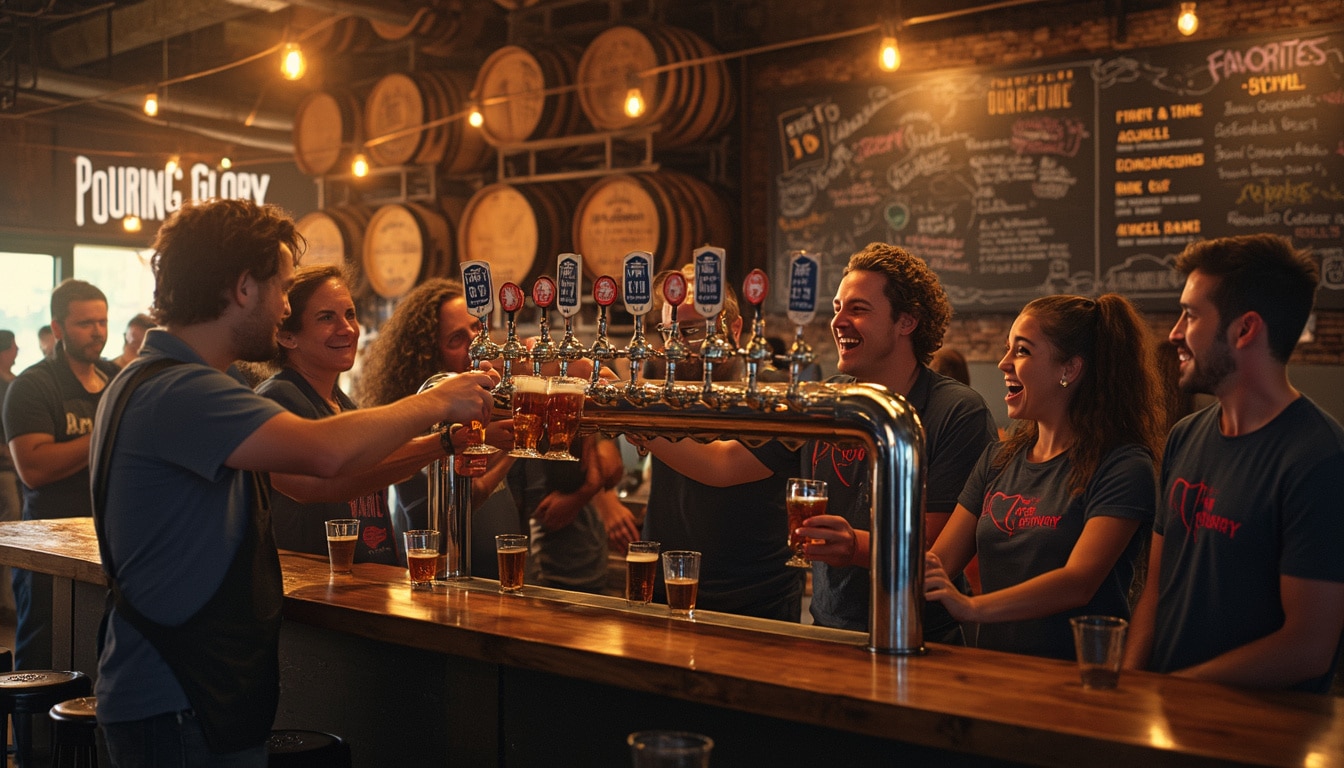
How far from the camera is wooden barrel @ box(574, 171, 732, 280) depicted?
6.09m

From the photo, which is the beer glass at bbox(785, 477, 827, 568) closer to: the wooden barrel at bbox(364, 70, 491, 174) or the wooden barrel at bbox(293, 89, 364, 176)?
the wooden barrel at bbox(364, 70, 491, 174)

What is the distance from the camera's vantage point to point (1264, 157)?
5.16 m

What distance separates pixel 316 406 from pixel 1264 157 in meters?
4.10

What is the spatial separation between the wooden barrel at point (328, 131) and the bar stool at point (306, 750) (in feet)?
18.2

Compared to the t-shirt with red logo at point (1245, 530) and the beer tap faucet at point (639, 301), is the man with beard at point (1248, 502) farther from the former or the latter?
the beer tap faucet at point (639, 301)

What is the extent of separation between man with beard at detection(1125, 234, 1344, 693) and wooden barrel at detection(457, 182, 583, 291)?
15.2 feet

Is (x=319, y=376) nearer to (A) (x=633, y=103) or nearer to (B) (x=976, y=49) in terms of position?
(A) (x=633, y=103)

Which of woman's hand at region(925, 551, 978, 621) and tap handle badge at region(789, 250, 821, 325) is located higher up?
tap handle badge at region(789, 250, 821, 325)

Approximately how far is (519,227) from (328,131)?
1834mm

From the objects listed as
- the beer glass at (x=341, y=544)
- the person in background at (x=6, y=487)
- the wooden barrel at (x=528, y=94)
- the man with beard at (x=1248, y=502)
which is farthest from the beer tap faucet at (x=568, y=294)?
the person in background at (x=6, y=487)

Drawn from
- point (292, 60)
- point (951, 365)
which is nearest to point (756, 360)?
point (951, 365)

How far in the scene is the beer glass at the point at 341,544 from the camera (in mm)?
2949

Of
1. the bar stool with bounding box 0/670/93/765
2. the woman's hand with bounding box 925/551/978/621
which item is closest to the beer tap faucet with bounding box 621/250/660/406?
the woman's hand with bounding box 925/551/978/621

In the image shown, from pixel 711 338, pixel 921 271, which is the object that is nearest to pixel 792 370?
pixel 711 338
